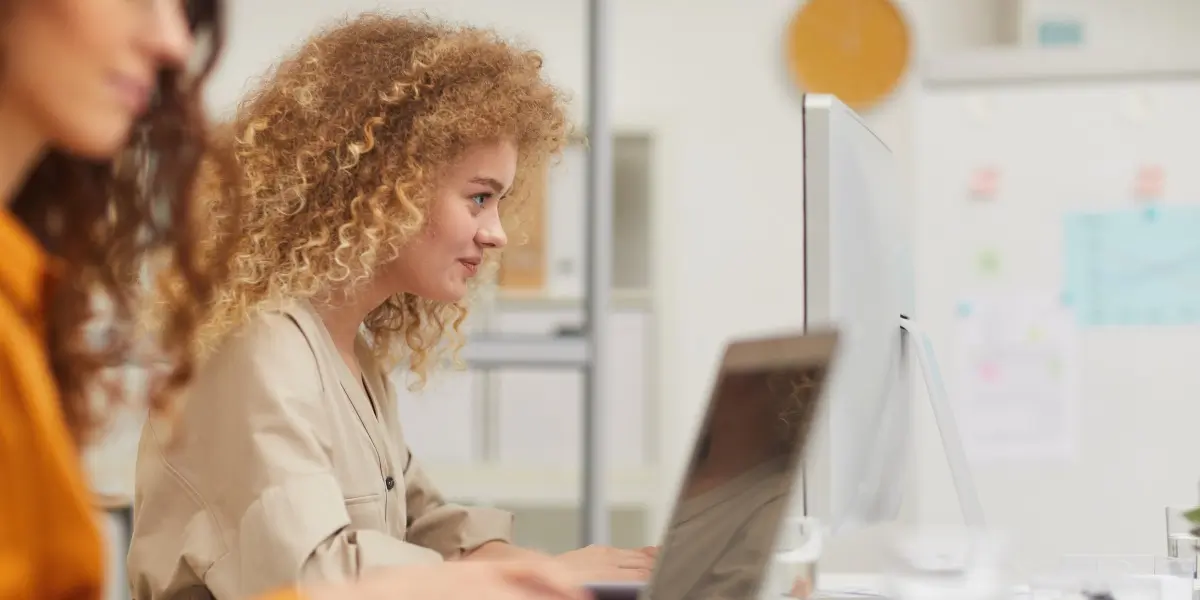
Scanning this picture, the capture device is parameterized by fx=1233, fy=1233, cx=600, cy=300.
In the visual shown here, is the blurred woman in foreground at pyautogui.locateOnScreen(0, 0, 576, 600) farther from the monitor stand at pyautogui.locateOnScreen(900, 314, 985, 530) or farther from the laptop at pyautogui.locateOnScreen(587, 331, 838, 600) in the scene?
the monitor stand at pyautogui.locateOnScreen(900, 314, 985, 530)

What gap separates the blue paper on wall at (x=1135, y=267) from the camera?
2.76 m

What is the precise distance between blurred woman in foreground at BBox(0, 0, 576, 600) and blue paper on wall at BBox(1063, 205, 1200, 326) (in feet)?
7.90

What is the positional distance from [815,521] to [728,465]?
0.13m

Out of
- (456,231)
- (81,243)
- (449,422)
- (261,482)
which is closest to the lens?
(81,243)

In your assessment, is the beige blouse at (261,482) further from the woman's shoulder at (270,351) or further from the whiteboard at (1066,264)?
the whiteboard at (1066,264)

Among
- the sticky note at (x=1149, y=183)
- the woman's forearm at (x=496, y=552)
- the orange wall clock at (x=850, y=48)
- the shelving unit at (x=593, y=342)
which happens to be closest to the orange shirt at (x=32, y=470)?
the woman's forearm at (x=496, y=552)

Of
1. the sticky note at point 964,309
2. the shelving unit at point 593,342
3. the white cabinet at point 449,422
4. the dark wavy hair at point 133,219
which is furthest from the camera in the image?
the white cabinet at point 449,422

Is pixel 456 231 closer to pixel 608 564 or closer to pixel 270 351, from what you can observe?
pixel 270 351

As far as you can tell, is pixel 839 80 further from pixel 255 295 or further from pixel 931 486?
pixel 255 295

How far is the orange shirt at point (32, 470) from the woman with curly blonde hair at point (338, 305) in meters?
0.44

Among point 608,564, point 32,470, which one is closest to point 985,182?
point 608,564

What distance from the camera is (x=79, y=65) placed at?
59 centimetres

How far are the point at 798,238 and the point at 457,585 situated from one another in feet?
9.20

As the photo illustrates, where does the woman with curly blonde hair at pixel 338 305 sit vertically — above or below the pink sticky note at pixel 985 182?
below
